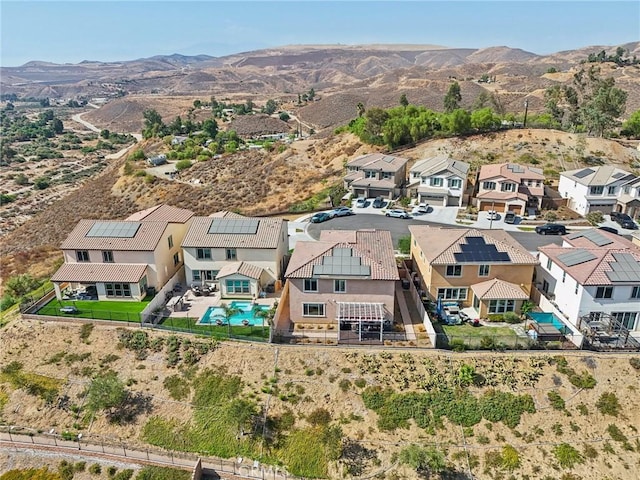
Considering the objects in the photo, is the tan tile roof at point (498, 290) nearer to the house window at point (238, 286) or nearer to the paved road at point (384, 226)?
the paved road at point (384, 226)

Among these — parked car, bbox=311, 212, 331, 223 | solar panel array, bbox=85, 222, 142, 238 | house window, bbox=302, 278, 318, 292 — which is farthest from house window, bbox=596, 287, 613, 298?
solar panel array, bbox=85, 222, 142, 238

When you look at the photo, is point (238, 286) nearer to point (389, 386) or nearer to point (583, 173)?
point (389, 386)

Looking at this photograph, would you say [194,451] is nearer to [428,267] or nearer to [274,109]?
[428,267]

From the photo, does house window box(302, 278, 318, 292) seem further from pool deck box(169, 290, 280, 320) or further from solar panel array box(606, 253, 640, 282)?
solar panel array box(606, 253, 640, 282)

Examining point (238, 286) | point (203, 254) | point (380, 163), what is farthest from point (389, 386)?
point (380, 163)

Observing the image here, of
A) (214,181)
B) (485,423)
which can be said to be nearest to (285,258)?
(485,423)

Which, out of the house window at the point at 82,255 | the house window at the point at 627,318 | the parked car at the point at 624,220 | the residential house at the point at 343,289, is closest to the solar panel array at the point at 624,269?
the house window at the point at 627,318
